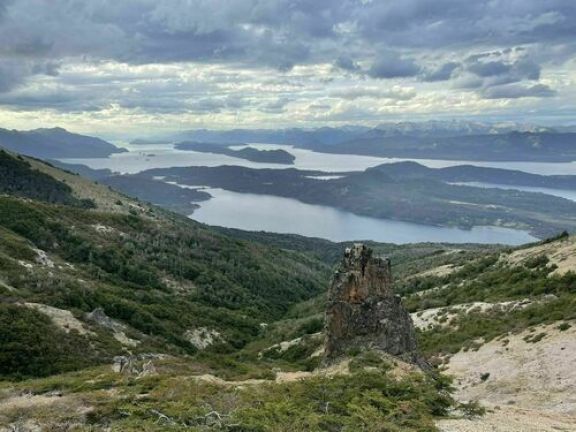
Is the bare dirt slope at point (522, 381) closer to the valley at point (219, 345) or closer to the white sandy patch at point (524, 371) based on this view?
the white sandy patch at point (524, 371)

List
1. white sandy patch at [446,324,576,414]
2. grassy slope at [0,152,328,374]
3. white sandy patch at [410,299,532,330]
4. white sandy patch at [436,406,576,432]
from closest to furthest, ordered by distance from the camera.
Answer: white sandy patch at [436,406,576,432]
white sandy patch at [446,324,576,414]
white sandy patch at [410,299,532,330]
grassy slope at [0,152,328,374]

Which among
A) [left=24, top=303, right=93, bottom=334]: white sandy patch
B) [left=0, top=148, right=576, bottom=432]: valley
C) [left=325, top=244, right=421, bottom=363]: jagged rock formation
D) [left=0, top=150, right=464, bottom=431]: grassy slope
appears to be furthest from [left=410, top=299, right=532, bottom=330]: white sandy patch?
[left=24, top=303, right=93, bottom=334]: white sandy patch

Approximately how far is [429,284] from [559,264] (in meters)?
20.6

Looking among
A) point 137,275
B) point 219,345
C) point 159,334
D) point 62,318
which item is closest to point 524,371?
point 62,318

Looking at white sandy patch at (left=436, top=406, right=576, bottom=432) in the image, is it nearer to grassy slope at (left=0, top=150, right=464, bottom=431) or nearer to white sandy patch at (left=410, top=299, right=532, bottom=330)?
grassy slope at (left=0, top=150, right=464, bottom=431)

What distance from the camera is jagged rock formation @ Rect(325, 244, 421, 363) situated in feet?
89.0

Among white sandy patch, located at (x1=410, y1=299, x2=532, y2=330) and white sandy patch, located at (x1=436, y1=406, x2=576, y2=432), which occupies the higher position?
white sandy patch, located at (x1=436, y1=406, x2=576, y2=432)

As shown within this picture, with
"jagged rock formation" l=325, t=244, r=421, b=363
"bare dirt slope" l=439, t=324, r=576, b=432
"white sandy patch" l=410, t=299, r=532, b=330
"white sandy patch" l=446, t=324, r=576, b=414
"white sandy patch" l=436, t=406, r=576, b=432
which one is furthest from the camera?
"white sandy patch" l=410, t=299, r=532, b=330

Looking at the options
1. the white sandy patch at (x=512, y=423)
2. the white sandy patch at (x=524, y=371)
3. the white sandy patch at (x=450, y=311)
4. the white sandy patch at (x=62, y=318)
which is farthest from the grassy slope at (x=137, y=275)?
the white sandy patch at (x=512, y=423)

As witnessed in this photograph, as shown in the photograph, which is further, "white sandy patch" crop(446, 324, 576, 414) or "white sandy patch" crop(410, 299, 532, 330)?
"white sandy patch" crop(410, 299, 532, 330)

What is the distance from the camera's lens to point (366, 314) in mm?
28000

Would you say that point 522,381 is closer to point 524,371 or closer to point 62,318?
point 524,371

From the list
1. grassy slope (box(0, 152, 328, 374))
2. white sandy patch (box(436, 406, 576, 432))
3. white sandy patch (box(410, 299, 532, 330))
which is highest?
white sandy patch (box(436, 406, 576, 432))

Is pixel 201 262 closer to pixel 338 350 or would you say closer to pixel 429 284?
pixel 429 284
